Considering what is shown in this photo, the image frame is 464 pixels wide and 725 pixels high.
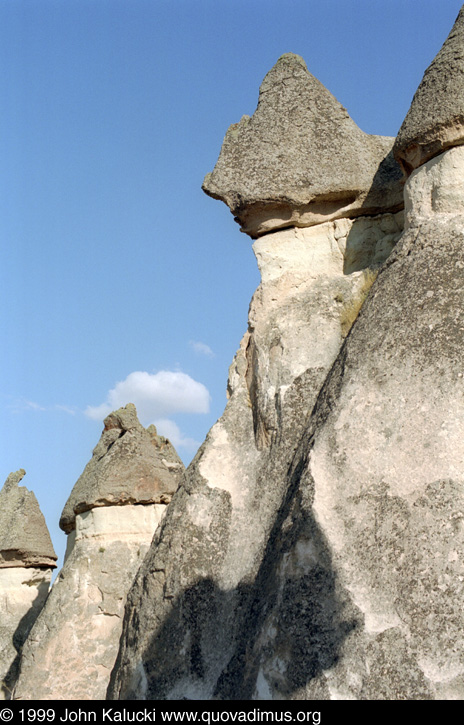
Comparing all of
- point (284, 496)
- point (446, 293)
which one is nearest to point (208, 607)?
point (284, 496)

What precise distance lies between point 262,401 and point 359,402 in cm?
127

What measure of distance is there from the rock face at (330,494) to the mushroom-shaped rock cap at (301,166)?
6cm

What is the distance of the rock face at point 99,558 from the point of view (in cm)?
860

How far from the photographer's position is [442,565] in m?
3.78

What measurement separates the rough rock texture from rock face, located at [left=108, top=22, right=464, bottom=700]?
11 millimetres

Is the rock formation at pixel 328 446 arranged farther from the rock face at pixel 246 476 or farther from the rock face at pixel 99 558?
the rock face at pixel 99 558

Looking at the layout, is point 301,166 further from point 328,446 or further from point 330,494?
point 330,494

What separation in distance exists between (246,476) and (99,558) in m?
4.26

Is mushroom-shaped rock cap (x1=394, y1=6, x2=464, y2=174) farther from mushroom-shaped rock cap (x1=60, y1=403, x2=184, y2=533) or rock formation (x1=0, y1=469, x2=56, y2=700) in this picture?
rock formation (x1=0, y1=469, x2=56, y2=700)

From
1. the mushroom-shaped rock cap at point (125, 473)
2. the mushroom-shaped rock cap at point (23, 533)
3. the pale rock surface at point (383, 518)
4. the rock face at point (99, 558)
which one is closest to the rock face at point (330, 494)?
Answer: the pale rock surface at point (383, 518)

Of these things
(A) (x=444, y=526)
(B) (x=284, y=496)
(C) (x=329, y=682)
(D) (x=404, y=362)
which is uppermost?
(D) (x=404, y=362)

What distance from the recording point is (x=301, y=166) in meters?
6.18

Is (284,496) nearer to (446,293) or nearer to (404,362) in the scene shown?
(404,362)

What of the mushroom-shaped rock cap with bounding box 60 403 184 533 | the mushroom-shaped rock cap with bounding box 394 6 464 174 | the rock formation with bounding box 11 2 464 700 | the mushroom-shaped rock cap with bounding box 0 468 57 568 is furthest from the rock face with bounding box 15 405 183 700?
the mushroom-shaped rock cap with bounding box 394 6 464 174
